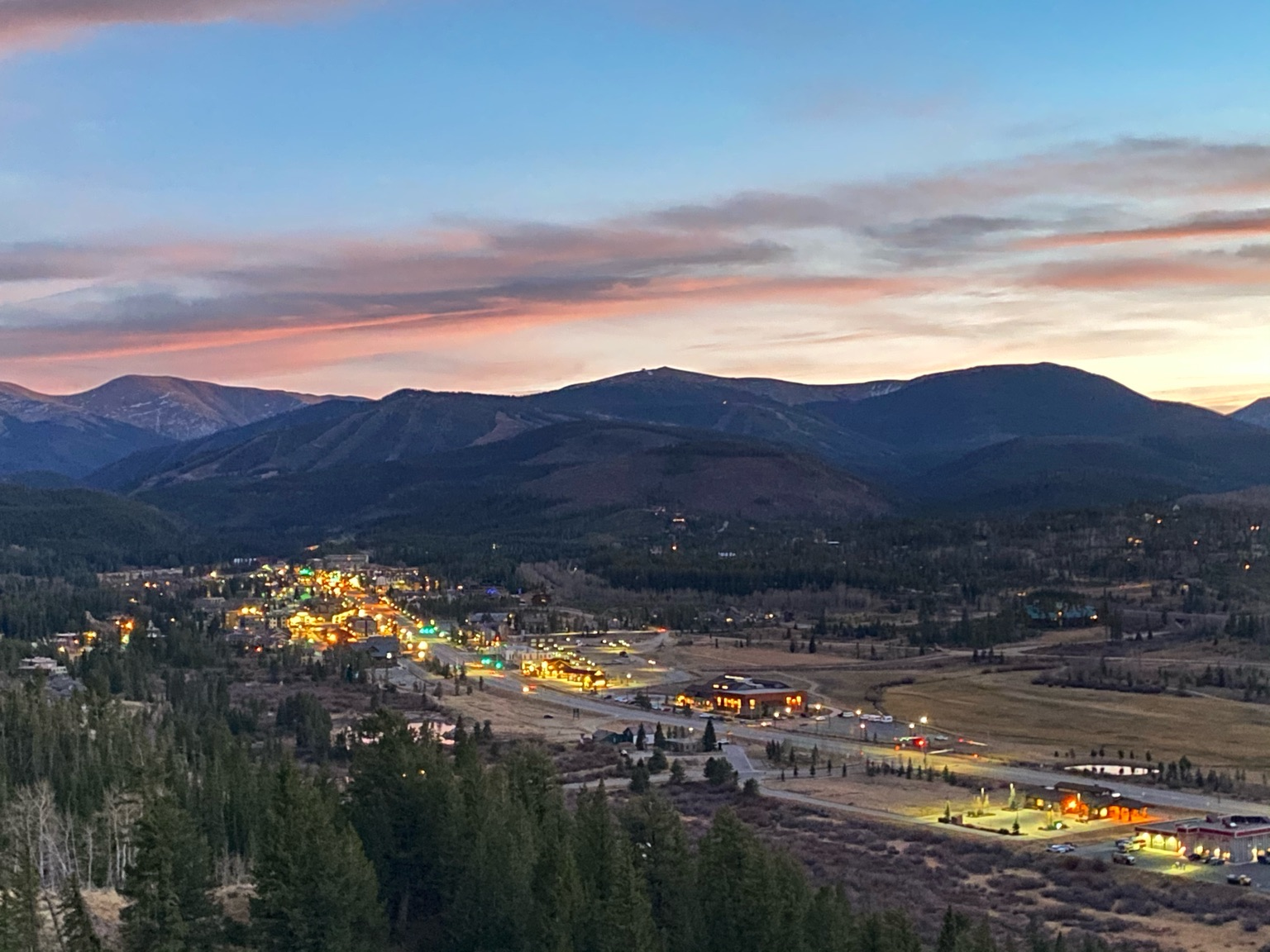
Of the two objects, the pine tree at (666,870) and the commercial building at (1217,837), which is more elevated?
the pine tree at (666,870)

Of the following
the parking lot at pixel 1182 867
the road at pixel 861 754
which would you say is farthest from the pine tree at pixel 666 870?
the road at pixel 861 754

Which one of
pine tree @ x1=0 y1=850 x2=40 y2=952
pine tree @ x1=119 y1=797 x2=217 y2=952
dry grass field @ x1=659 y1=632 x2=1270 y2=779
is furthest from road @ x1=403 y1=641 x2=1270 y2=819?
pine tree @ x1=0 y1=850 x2=40 y2=952

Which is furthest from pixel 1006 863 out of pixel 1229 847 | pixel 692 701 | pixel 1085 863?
pixel 692 701

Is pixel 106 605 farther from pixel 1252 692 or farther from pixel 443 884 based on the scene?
pixel 443 884

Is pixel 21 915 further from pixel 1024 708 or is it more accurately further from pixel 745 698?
pixel 1024 708

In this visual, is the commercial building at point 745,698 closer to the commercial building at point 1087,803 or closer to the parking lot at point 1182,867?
the commercial building at point 1087,803

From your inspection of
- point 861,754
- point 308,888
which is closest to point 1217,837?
point 861,754
